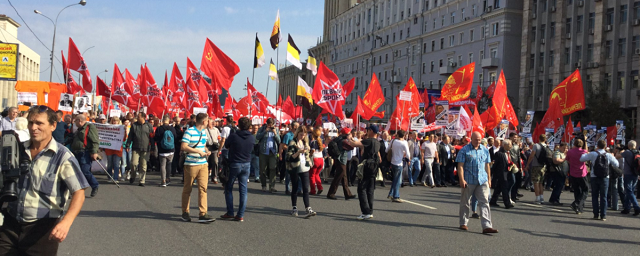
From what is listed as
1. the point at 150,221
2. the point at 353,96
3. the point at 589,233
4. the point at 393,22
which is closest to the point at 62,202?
the point at 150,221

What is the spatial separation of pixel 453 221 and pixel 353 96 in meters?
91.6

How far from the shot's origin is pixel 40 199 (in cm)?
388

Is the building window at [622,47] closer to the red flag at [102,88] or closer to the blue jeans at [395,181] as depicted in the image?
the red flag at [102,88]

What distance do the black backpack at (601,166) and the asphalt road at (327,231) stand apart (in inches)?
37.6

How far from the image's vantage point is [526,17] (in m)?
57.5

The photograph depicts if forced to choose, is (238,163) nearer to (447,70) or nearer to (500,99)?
(500,99)

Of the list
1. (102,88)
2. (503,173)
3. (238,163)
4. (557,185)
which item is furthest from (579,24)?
(238,163)

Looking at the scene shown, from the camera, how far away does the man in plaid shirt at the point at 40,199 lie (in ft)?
12.6

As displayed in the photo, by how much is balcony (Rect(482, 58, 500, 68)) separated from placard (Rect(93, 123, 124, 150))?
169ft

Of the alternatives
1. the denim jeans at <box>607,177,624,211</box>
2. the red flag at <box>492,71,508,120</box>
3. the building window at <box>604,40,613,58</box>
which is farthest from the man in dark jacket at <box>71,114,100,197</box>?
the building window at <box>604,40,613,58</box>

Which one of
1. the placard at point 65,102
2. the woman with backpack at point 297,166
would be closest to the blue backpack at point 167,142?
the woman with backpack at point 297,166

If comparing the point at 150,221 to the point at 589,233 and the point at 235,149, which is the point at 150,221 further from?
the point at 589,233

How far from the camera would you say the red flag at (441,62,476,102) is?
24.1 meters

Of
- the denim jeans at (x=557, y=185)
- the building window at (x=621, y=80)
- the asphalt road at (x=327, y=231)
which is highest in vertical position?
the building window at (x=621, y=80)
